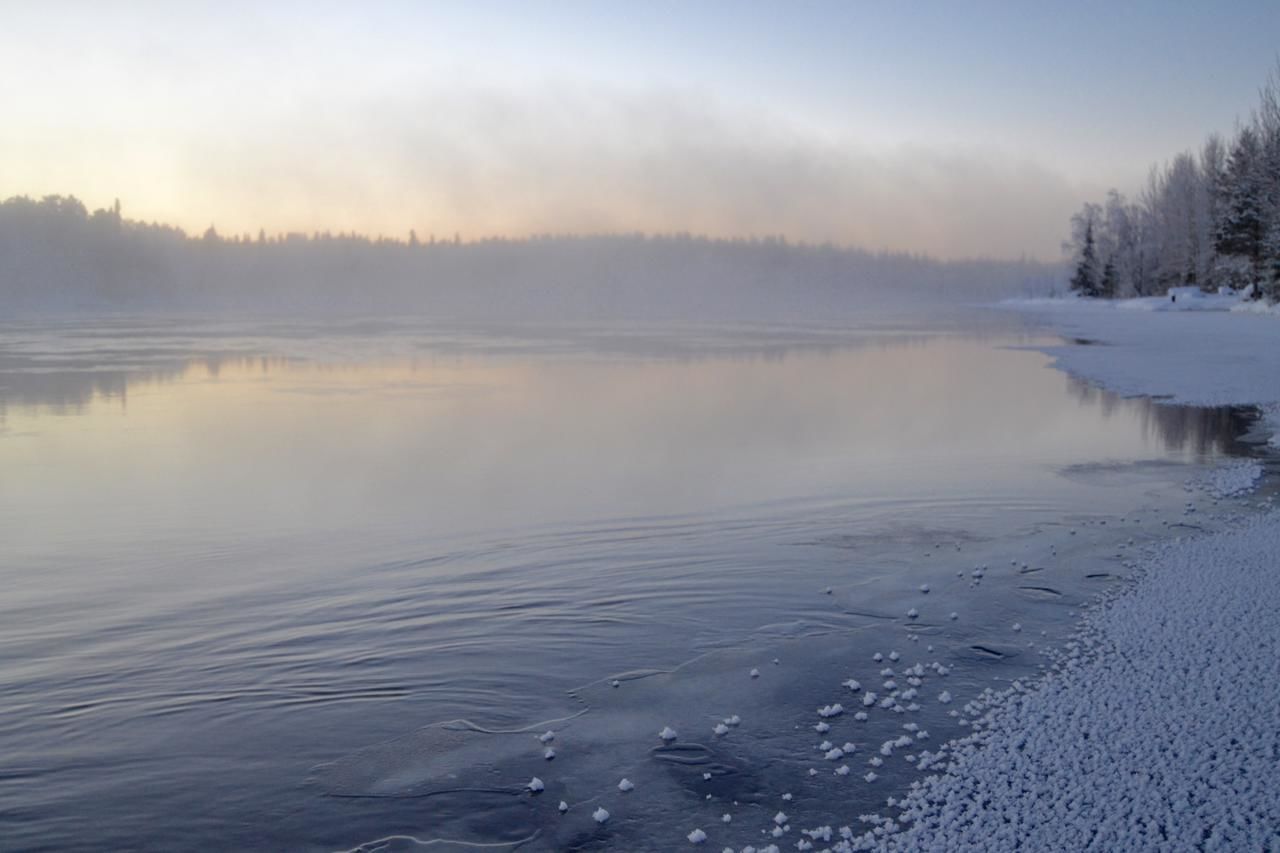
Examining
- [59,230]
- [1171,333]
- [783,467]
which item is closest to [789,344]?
[1171,333]

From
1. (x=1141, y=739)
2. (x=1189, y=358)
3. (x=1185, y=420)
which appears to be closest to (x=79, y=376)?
(x=1185, y=420)

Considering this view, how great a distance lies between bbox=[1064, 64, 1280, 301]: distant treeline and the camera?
60312 millimetres

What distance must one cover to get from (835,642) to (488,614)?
9.96ft

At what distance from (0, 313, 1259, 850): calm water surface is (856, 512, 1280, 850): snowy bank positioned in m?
0.68

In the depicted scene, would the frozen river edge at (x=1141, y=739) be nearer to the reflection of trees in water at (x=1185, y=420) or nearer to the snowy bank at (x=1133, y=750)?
the snowy bank at (x=1133, y=750)

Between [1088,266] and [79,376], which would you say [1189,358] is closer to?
[79,376]

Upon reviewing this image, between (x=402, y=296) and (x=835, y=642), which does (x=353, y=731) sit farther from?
(x=402, y=296)

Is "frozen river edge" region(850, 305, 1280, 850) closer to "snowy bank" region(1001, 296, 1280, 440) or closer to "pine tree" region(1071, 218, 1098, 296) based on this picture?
"snowy bank" region(1001, 296, 1280, 440)

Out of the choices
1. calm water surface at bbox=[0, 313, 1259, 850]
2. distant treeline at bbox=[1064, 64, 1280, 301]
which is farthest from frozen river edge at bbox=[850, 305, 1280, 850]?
distant treeline at bbox=[1064, 64, 1280, 301]

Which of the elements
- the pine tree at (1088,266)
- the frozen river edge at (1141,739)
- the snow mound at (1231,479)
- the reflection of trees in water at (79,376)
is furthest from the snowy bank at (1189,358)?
the pine tree at (1088,266)

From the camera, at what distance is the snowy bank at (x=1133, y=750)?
4.94 m

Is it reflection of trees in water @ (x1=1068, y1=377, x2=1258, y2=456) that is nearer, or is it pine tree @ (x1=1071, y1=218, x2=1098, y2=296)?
reflection of trees in water @ (x1=1068, y1=377, x2=1258, y2=456)

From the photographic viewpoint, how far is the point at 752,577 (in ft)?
31.8

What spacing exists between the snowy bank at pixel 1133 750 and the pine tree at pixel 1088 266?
107968 millimetres
